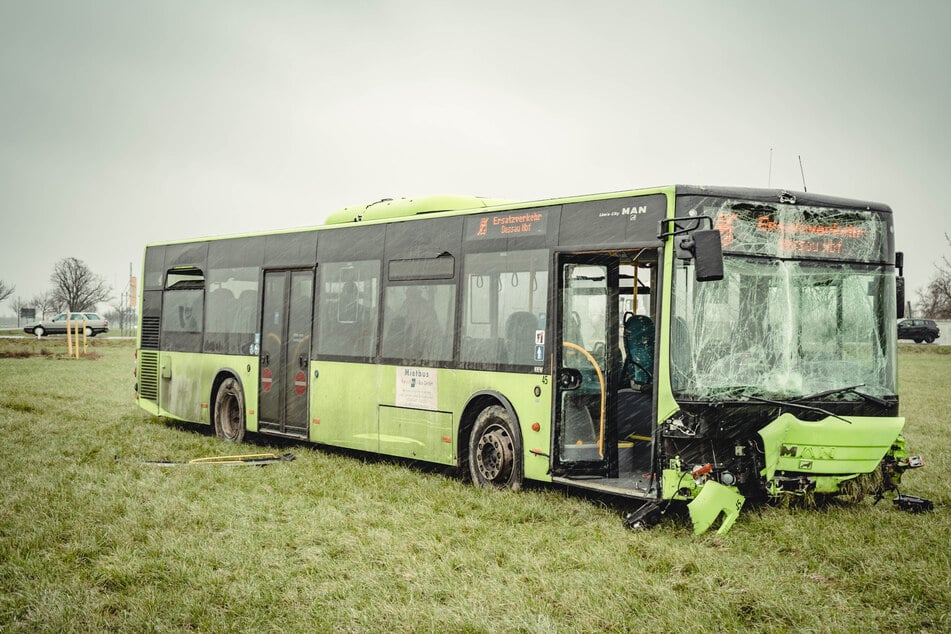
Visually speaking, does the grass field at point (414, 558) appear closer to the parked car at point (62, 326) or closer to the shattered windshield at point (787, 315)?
the shattered windshield at point (787, 315)

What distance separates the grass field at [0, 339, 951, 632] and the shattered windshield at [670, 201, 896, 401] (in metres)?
1.21

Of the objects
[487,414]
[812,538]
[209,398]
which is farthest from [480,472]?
[209,398]

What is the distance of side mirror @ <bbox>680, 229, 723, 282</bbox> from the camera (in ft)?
24.2

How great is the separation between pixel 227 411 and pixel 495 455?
20.6 ft

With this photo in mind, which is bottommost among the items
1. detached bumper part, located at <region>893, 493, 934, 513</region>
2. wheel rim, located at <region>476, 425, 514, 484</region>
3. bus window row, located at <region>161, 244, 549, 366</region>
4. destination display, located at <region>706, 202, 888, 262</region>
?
detached bumper part, located at <region>893, 493, 934, 513</region>

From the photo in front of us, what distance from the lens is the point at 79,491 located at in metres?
9.35

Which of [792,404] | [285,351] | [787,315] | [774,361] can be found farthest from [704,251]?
[285,351]

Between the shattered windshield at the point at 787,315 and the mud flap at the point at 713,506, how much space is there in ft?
2.50

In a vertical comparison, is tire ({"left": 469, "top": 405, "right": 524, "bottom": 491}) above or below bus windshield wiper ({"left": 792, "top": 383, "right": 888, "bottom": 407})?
below

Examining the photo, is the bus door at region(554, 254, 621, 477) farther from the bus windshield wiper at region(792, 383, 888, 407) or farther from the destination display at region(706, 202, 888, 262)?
the bus windshield wiper at region(792, 383, 888, 407)

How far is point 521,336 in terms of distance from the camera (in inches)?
373

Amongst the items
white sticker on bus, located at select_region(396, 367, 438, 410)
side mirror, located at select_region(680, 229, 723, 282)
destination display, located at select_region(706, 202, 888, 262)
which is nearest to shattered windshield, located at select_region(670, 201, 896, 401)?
destination display, located at select_region(706, 202, 888, 262)

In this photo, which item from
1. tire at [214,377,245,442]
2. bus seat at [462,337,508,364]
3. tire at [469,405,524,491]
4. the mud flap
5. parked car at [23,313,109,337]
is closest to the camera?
the mud flap

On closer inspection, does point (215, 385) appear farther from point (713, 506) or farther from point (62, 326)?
point (62, 326)
